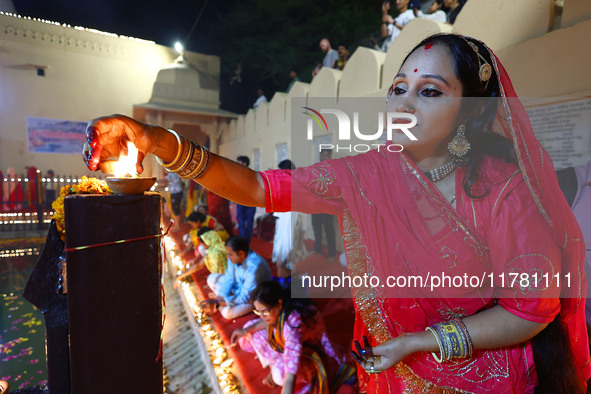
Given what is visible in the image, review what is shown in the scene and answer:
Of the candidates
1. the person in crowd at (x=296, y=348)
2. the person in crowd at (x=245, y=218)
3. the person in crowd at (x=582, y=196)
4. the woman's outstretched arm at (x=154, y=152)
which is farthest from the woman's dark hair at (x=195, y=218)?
the person in crowd at (x=582, y=196)

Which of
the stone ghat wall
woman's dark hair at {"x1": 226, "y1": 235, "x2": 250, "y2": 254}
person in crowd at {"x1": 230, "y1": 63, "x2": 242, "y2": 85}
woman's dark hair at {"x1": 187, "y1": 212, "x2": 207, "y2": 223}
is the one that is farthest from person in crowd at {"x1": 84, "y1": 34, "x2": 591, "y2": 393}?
person in crowd at {"x1": 230, "y1": 63, "x2": 242, "y2": 85}

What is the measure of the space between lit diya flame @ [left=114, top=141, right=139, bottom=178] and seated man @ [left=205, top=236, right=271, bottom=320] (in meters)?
2.75

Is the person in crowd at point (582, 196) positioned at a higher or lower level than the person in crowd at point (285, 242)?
higher

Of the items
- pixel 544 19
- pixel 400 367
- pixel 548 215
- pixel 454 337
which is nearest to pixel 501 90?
pixel 548 215

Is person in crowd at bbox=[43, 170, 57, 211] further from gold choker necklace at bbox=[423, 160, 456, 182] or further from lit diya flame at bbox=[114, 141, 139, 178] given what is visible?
gold choker necklace at bbox=[423, 160, 456, 182]

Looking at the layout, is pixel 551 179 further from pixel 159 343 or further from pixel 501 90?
pixel 159 343

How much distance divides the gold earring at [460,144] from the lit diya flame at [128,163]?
3.48 feet

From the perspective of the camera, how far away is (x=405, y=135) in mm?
1099

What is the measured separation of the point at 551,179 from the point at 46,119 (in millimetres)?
14898

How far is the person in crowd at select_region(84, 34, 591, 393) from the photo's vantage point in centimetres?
98

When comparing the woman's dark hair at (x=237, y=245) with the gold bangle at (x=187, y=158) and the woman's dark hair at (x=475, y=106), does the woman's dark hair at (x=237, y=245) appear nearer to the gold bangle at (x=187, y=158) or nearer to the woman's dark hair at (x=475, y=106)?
the gold bangle at (x=187, y=158)

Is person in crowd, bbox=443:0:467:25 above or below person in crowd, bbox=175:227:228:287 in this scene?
above

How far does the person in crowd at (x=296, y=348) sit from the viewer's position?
7.09 feet

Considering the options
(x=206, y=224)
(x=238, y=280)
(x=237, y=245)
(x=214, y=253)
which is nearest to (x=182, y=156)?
(x=237, y=245)
